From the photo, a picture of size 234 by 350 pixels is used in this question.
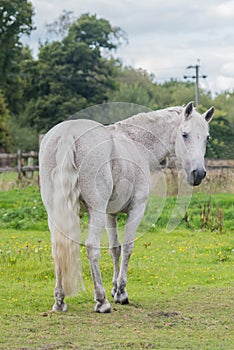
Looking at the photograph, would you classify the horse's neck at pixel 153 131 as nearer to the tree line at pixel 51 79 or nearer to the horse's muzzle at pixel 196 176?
the horse's muzzle at pixel 196 176

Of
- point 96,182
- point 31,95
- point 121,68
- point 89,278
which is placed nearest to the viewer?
point 96,182

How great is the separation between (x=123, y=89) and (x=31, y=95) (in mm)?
7693

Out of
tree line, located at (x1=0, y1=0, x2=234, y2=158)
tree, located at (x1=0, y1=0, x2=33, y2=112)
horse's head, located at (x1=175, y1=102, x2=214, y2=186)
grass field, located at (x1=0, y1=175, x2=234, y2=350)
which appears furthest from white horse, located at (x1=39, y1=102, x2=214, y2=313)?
tree, located at (x1=0, y1=0, x2=33, y2=112)

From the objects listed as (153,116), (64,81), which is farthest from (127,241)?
(64,81)

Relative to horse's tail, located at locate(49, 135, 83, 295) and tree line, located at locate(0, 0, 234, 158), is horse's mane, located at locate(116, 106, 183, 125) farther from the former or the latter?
tree line, located at locate(0, 0, 234, 158)

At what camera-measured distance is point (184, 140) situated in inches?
249

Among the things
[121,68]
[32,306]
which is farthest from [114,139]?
[121,68]

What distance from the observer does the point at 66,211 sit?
18.9 feet

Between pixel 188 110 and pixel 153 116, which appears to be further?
pixel 153 116

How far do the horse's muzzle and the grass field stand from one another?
878 mm

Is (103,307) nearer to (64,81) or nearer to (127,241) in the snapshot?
(127,241)

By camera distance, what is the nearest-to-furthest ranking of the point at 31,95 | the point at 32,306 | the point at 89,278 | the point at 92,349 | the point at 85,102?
the point at 92,349, the point at 32,306, the point at 89,278, the point at 85,102, the point at 31,95

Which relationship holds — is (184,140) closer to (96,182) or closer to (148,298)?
(96,182)

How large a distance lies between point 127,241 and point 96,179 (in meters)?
0.96
